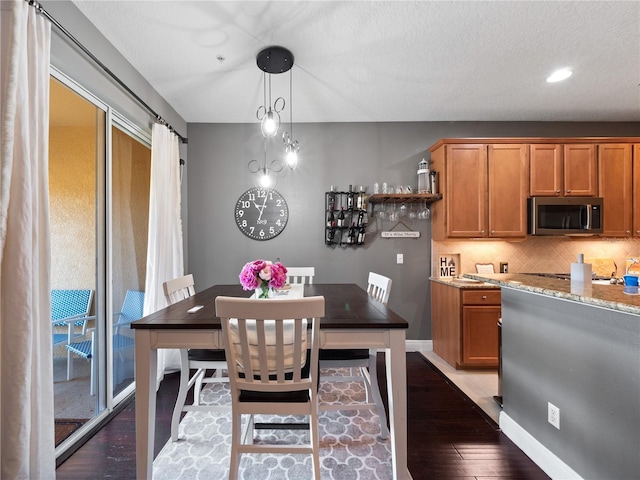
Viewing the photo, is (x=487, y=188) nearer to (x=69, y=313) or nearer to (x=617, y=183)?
(x=617, y=183)

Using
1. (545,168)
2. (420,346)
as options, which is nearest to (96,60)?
(420,346)

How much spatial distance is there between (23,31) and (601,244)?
5.25 m

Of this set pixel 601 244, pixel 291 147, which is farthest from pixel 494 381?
pixel 291 147

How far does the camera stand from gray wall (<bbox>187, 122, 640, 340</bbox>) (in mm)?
3441

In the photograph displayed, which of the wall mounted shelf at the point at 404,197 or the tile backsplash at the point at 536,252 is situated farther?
the tile backsplash at the point at 536,252

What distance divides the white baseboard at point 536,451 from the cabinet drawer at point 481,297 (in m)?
1.07

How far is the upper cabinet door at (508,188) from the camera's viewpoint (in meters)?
3.07

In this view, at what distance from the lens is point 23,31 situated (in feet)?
4.28

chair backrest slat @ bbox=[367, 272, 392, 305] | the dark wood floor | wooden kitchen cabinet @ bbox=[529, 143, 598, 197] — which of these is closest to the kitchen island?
the dark wood floor

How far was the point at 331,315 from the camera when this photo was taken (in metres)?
1.54

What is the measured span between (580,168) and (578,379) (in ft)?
8.90

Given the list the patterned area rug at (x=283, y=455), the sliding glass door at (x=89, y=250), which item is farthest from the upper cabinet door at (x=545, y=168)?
the sliding glass door at (x=89, y=250)

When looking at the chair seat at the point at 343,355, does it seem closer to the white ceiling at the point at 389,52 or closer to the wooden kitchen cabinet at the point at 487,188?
the wooden kitchen cabinet at the point at 487,188

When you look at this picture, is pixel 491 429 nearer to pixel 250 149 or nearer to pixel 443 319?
pixel 443 319
